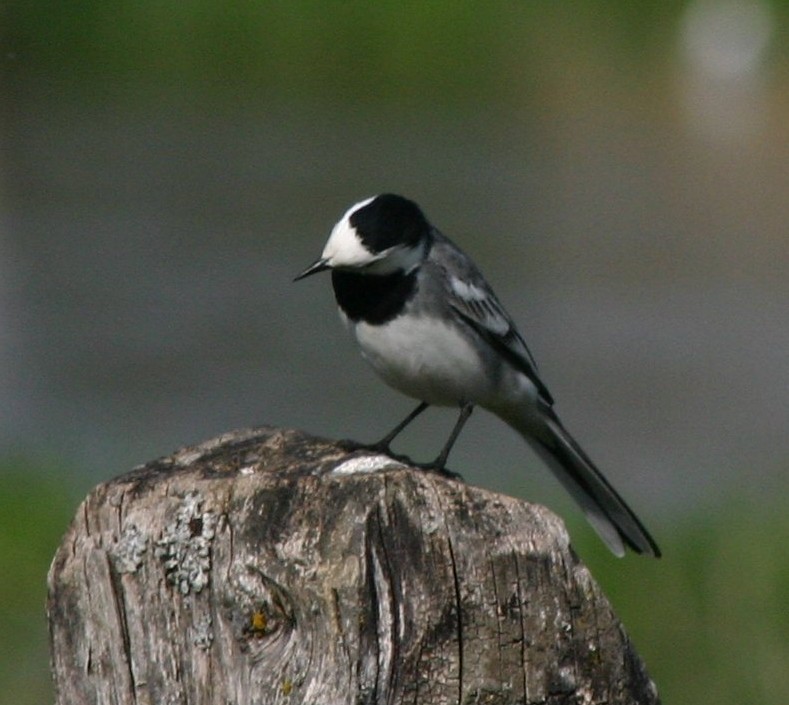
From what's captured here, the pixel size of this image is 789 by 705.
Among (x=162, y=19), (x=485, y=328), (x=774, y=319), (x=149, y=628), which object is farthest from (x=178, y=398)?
(x=162, y=19)

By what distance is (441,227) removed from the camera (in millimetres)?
15766

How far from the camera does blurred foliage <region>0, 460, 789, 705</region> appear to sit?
6381 mm

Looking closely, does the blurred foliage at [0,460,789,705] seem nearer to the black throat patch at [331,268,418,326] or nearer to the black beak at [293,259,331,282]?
the black throat patch at [331,268,418,326]

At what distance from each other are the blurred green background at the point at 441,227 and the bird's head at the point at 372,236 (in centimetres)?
183

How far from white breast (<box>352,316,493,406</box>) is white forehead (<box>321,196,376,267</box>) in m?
0.27

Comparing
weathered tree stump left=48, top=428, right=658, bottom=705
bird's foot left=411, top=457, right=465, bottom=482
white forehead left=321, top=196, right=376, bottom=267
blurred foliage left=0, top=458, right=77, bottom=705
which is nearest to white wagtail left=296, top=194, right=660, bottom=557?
white forehead left=321, top=196, right=376, bottom=267

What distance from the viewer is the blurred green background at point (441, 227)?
26.1 ft

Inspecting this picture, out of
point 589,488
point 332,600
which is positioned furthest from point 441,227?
point 332,600

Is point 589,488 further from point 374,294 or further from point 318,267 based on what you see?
point 318,267

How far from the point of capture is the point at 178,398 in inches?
452

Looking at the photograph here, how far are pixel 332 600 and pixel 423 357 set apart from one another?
2623mm

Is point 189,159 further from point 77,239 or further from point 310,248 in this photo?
point 310,248

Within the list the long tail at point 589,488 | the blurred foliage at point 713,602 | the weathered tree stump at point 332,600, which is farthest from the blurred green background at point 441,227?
the weathered tree stump at point 332,600

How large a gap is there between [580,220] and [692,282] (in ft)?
7.62
